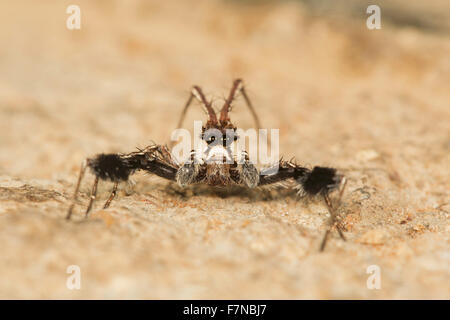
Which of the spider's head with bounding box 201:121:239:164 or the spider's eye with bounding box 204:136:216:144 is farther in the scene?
the spider's eye with bounding box 204:136:216:144

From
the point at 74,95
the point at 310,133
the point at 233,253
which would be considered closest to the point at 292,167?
the point at 233,253

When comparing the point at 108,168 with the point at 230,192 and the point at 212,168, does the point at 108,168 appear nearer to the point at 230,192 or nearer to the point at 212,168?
the point at 212,168

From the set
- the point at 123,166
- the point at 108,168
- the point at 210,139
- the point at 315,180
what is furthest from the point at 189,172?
the point at 315,180

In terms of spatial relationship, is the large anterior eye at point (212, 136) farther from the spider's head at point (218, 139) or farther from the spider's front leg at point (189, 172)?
the spider's front leg at point (189, 172)

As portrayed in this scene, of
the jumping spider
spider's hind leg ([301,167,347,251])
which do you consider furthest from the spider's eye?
spider's hind leg ([301,167,347,251])

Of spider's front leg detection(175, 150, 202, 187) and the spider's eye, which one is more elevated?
the spider's eye

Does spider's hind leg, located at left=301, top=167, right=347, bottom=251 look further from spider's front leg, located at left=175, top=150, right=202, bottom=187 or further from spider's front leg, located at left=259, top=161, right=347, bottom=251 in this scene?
spider's front leg, located at left=175, top=150, right=202, bottom=187

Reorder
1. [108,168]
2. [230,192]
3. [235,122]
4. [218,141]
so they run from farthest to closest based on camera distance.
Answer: [235,122], [230,192], [218,141], [108,168]
